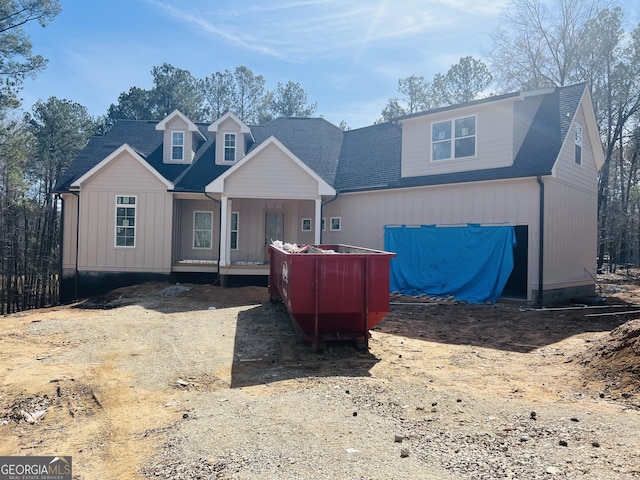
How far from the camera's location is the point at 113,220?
622 inches

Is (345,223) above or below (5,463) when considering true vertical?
above

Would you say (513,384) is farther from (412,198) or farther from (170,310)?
(412,198)

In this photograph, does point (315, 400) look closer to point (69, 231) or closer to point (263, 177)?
point (263, 177)

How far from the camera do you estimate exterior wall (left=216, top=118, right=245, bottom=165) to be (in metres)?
17.9

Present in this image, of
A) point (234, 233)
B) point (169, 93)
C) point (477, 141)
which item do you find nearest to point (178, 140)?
point (234, 233)

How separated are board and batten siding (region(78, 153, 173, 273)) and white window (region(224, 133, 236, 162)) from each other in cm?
328

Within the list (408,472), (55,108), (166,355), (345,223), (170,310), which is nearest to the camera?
(408,472)

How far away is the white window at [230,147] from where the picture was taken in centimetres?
1806

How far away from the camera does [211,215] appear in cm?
1809

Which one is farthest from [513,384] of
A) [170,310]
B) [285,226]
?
[285,226]

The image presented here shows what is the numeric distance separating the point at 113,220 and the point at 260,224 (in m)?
5.50

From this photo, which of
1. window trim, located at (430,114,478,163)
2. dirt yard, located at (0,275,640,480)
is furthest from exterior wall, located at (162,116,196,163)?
dirt yard, located at (0,275,640,480)

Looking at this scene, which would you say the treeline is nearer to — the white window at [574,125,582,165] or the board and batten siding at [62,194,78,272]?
the board and batten siding at [62,194,78,272]

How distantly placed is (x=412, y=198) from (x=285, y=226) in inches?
219
